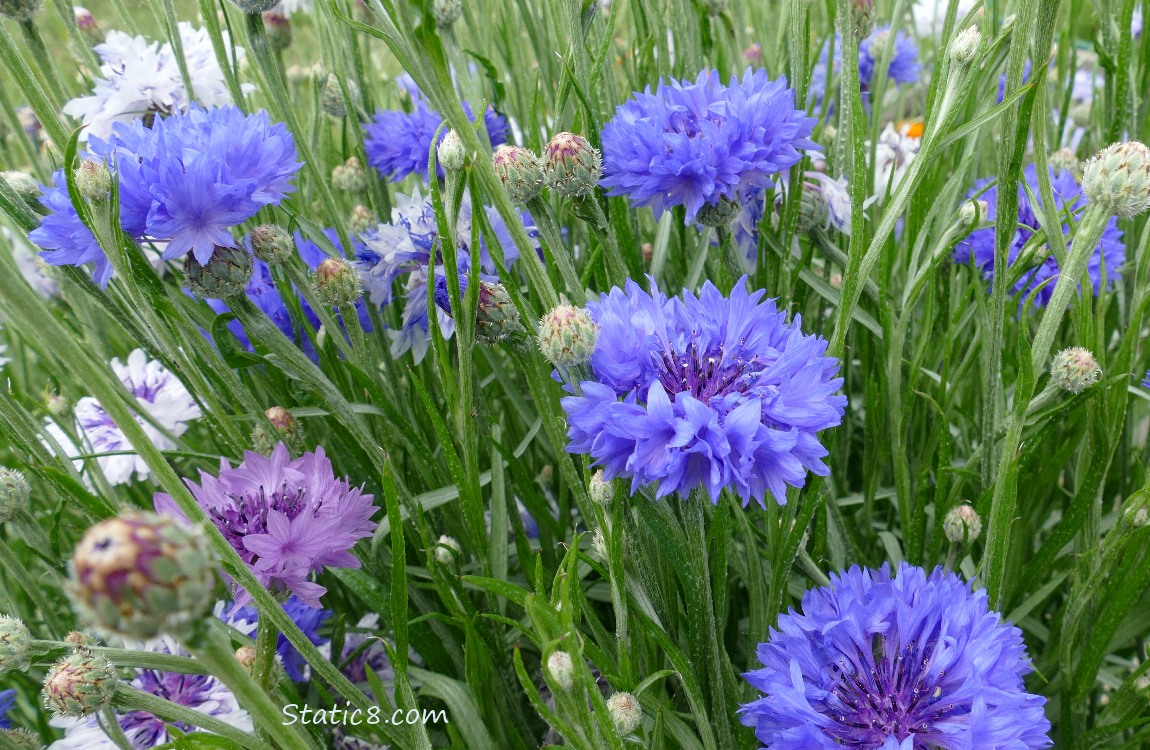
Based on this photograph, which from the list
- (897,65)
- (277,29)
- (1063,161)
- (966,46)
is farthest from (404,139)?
(897,65)

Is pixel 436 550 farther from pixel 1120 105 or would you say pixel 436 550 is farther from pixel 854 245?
pixel 1120 105

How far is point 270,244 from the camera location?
32.5 inches

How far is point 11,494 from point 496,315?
0.55m

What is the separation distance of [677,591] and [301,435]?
434 millimetres

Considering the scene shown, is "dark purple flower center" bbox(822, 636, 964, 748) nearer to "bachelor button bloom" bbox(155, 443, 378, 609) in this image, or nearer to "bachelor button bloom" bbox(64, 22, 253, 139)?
"bachelor button bloom" bbox(155, 443, 378, 609)

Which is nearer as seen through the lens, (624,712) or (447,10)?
(624,712)

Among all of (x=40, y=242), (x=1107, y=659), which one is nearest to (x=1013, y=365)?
(x=1107, y=659)

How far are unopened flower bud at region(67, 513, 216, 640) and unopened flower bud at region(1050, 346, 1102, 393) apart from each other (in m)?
0.72

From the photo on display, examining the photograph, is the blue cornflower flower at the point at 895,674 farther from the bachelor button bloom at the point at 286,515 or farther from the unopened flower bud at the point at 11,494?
the unopened flower bud at the point at 11,494

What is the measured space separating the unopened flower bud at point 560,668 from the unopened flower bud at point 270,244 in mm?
497

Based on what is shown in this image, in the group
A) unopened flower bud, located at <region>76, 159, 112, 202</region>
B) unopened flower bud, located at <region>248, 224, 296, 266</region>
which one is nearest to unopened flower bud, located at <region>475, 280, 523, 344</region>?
unopened flower bud, located at <region>248, 224, 296, 266</region>

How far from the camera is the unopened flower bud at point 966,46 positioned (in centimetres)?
69

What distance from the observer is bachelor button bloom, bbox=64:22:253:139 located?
3.78 feet

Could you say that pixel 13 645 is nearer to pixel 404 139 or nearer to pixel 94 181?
pixel 94 181
